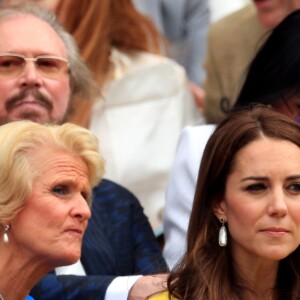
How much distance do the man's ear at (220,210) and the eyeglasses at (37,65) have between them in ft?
4.56

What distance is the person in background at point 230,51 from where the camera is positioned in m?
6.76

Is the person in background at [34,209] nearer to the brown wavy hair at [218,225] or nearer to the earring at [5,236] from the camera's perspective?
the earring at [5,236]

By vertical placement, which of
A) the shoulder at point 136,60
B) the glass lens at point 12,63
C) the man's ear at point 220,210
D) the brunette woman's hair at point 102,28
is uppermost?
the brunette woman's hair at point 102,28

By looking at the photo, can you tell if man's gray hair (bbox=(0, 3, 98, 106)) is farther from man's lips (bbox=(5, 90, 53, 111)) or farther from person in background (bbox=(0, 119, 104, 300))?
person in background (bbox=(0, 119, 104, 300))

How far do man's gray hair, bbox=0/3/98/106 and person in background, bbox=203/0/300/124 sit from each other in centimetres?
73

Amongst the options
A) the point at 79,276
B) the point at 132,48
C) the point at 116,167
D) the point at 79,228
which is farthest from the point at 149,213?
the point at 79,228

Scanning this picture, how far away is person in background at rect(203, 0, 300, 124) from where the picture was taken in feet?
22.2

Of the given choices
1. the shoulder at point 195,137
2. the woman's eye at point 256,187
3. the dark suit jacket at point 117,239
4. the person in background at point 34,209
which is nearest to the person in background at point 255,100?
the shoulder at point 195,137

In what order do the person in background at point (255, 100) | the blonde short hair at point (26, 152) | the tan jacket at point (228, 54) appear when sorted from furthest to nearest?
1. the tan jacket at point (228, 54)
2. the person in background at point (255, 100)
3. the blonde short hair at point (26, 152)

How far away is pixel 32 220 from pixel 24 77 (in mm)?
1370

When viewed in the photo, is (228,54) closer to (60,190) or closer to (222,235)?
(222,235)

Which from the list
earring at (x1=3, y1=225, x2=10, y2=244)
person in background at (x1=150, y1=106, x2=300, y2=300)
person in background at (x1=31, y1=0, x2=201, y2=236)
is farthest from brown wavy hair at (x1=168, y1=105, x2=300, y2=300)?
person in background at (x1=31, y1=0, x2=201, y2=236)

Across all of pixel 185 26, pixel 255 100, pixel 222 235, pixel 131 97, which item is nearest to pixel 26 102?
pixel 255 100

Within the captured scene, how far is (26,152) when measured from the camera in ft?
15.4
